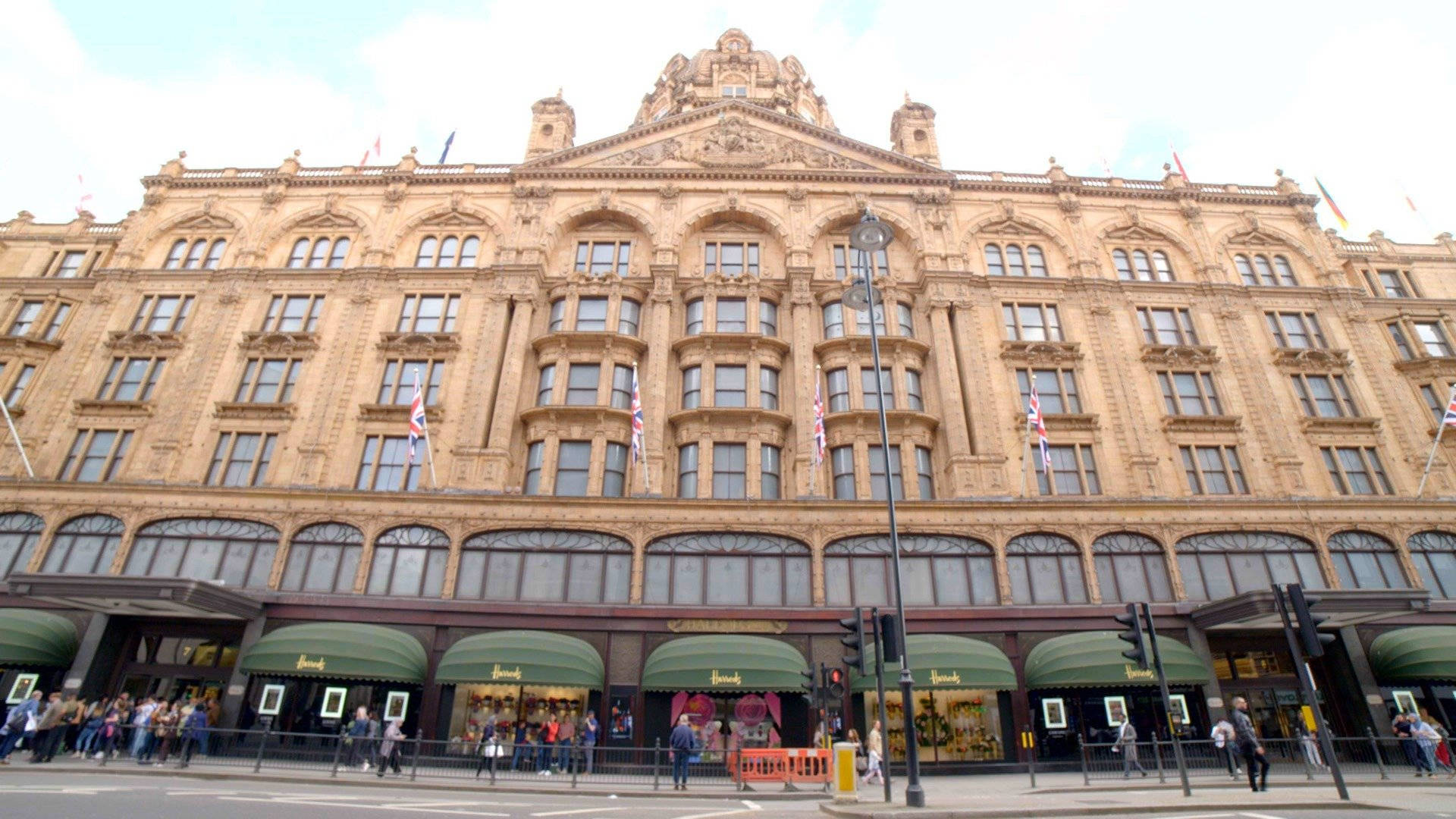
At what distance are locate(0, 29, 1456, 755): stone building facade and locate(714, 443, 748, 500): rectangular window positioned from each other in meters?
0.16

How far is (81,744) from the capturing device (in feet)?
71.5

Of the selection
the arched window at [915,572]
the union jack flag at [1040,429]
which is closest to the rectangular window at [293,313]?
the arched window at [915,572]

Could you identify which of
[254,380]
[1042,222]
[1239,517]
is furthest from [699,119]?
[1239,517]

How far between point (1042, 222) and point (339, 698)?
121 feet

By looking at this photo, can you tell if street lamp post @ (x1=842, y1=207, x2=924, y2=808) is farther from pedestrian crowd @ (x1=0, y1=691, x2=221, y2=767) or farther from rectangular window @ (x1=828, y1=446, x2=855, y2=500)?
pedestrian crowd @ (x1=0, y1=691, x2=221, y2=767)

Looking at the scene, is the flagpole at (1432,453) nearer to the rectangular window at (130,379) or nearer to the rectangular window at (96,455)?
the rectangular window at (96,455)

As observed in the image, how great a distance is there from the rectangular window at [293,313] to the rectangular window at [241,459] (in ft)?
18.0

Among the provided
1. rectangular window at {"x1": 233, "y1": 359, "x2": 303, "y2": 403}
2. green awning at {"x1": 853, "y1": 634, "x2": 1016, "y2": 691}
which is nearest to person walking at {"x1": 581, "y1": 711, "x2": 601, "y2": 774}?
green awning at {"x1": 853, "y1": 634, "x2": 1016, "y2": 691}

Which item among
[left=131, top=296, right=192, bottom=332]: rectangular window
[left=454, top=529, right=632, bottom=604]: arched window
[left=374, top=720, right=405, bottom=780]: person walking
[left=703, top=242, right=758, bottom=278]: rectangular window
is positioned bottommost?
[left=374, top=720, right=405, bottom=780]: person walking

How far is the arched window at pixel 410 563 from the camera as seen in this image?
86.0 ft

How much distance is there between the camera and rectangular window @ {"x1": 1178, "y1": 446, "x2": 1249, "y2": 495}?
29375mm

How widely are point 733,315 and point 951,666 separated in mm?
17347

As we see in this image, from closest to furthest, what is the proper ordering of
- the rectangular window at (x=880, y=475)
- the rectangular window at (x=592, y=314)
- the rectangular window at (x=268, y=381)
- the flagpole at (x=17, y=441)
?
the flagpole at (x=17, y=441) → the rectangular window at (x=880, y=475) → the rectangular window at (x=268, y=381) → the rectangular window at (x=592, y=314)

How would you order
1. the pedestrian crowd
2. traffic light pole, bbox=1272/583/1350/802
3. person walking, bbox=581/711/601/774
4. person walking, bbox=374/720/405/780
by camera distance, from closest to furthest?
traffic light pole, bbox=1272/583/1350/802
person walking, bbox=374/720/405/780
the pedestrian crowd
person walking, bbox=581/711/601/774
